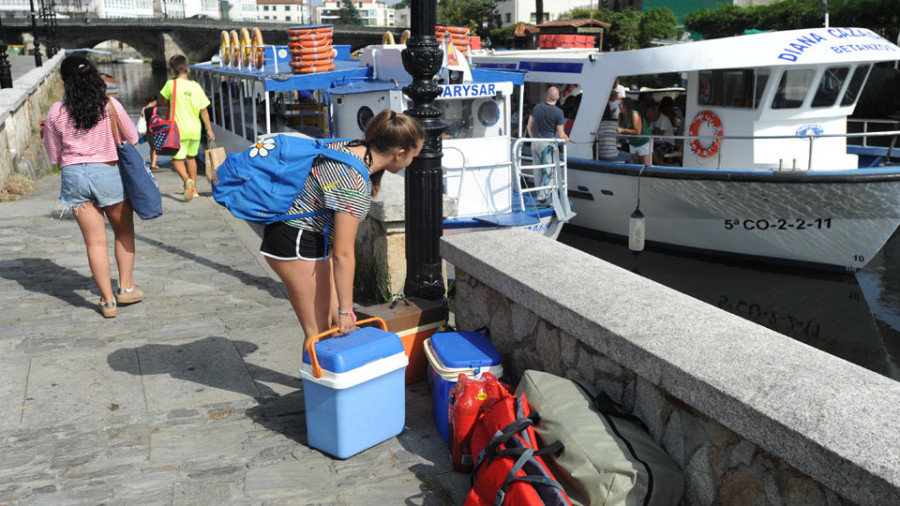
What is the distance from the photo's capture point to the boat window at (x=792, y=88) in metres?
11.7

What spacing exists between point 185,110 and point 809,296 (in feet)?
29.6

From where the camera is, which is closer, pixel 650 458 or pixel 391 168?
pixel 650 458

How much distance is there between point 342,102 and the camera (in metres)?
10.9

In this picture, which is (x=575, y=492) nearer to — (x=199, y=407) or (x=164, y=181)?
(x=199, y=407)

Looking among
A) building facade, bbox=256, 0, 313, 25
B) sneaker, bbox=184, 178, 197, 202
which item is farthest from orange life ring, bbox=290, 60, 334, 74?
building facade, bbox=256, 0, 313, 25

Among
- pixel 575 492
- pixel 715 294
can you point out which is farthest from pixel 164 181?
pixel 575 492

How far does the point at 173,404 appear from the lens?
4586 millimetres

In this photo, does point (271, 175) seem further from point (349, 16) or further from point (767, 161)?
point (349, 16)

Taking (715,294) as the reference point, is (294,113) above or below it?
above

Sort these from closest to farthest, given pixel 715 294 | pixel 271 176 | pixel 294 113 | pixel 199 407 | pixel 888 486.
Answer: pixel 888 486, pixel 271 176, pixel 199 407, pixel 715 294, pixel 294 113

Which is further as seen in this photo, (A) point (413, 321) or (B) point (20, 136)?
(B) point (20, 136)

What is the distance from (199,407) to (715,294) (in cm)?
928

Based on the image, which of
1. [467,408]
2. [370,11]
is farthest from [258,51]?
[370,11]

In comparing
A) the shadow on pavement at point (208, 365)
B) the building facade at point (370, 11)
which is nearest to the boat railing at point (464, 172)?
the shadow on pavement at point (208, 365)
